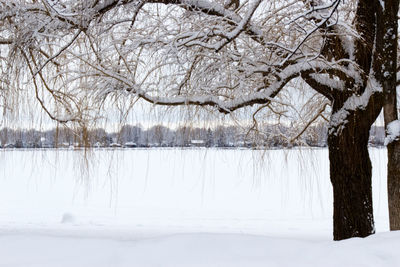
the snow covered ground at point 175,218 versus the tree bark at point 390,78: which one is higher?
the tree bark at point 390,78

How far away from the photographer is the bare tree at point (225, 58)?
384 centimetres

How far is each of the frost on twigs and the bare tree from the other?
302 mm

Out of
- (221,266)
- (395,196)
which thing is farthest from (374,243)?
(395,196)

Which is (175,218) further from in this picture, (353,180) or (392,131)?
(392,131)

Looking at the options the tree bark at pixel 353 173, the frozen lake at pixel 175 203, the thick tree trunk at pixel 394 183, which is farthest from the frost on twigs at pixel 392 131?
the frozen lake at pixel 175 203

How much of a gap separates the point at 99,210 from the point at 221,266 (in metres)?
10.4

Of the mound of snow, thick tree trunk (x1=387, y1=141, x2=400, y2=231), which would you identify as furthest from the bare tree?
the mound of snow

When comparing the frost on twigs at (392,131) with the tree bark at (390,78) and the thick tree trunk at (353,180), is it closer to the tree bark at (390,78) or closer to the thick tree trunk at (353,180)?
the tree bark at (390,78)

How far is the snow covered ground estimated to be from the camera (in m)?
2.32

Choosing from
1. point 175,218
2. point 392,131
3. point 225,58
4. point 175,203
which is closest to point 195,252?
point 225,58

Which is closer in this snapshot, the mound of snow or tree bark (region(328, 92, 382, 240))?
the mound of snow

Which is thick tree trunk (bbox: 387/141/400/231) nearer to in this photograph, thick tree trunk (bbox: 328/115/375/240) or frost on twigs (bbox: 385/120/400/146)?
frost on twigs (bbox: 385/120/400/146)

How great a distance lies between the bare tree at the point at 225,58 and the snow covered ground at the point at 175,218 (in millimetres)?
594

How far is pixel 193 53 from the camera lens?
4051 millimetres
